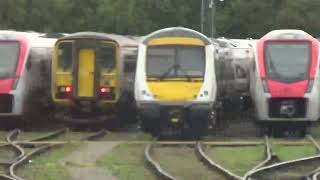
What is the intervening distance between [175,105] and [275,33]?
418 cm

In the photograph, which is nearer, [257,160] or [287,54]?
[257,160]

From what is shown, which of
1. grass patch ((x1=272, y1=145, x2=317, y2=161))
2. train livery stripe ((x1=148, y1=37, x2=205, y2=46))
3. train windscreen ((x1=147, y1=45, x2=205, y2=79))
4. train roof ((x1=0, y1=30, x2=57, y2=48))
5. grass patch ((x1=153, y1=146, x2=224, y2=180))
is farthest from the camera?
train roof ((x1=0, y1=30, x2=57, y2=48))

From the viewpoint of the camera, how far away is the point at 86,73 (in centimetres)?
2452

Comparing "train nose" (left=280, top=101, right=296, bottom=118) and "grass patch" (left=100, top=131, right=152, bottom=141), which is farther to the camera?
"train nose" (left=280, top=101, right=296, bottom=118)

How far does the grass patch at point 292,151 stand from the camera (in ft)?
58.0

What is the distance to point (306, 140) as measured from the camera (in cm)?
2142

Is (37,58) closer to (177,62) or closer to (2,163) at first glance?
(177,62)

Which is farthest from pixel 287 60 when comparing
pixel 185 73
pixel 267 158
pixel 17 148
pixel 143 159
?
pixel 17 148

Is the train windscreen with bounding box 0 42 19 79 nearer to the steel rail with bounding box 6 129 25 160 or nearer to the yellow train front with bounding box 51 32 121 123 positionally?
the yellow train front with bounding box 51 32 121 123

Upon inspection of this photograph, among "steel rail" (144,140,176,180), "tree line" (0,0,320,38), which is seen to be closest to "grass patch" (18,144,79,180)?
"steel rail" (144,140,176,180)

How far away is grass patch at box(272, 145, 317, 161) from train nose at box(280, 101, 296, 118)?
2976mm

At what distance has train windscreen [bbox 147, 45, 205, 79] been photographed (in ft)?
71.4

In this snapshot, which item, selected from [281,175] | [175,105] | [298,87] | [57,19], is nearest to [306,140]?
[298,87]

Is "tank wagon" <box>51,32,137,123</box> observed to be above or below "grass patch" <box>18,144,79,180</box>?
above
